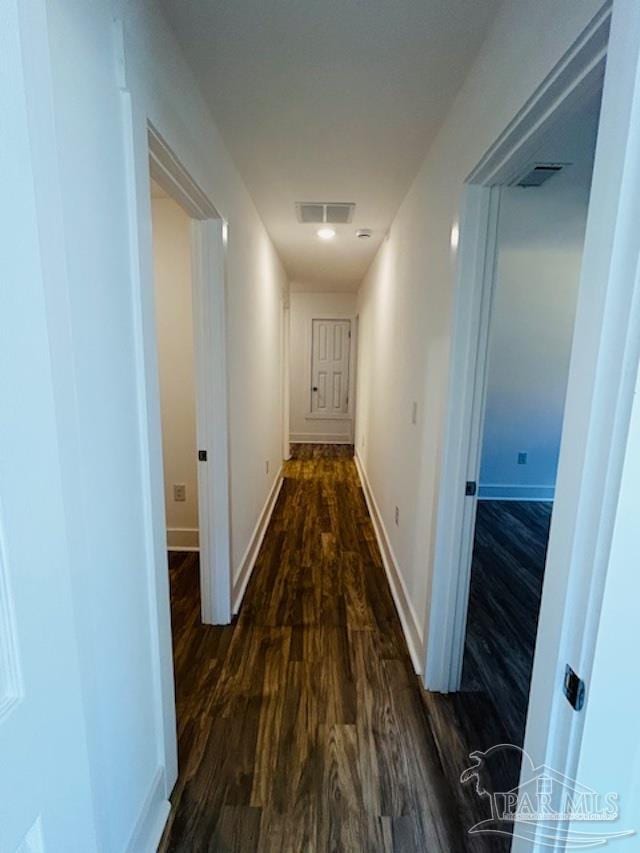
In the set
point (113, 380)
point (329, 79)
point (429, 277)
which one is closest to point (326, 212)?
point (429, 277)

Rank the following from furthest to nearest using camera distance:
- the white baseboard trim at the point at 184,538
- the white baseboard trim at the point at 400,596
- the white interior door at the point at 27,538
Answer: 1. the white baseboard trim at the point at 184,538
2. the white baseboard trim at the point at 400,596
3. the white interior door at the point at 27,538

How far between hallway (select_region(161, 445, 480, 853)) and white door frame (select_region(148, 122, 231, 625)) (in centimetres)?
28

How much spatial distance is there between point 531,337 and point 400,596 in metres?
2.92

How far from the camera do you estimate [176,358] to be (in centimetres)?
275

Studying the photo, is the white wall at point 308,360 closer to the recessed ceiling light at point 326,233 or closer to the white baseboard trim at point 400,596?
the recessed ceiling light at point 326,233

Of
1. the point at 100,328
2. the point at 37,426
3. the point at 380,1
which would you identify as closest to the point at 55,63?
the point at 100,328

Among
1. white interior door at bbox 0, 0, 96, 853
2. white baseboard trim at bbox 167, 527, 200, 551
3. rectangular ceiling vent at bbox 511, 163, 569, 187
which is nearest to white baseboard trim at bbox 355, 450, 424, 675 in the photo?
white baseboard trim at bbox 167, 527, 200, 551

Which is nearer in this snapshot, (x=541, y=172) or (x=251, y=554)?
(x=541, y=172)

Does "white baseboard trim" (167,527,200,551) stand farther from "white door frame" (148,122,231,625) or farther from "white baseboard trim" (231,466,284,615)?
"white door frame" (148,122,231,625)

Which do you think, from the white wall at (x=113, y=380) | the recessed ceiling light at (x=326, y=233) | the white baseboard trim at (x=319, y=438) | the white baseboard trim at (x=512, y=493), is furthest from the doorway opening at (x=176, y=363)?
the white baseboard trim at (x=319, y=438)

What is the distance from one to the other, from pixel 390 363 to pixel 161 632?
2.31m

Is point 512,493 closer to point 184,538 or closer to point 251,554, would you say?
point 251,554

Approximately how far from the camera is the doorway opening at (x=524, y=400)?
2.20 metres

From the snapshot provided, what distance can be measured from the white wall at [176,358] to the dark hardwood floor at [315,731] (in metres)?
0.51
